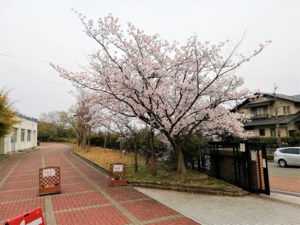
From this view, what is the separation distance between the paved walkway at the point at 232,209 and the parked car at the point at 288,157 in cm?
845

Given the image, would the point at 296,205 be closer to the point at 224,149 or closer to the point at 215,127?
the point at 224,149

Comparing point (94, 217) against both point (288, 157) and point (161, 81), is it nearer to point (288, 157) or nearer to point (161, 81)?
point (161, 81)

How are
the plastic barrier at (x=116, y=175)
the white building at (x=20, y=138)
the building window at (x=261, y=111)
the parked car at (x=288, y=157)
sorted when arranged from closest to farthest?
the plastic barrier at (x=116, y=175) < the parked car at (x=288, y=157) < the white building at (x=20, y=138) < the building window at (x=261, y=111)

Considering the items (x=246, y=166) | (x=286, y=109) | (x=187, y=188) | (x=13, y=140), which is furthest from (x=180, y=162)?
(x=286, y=109)

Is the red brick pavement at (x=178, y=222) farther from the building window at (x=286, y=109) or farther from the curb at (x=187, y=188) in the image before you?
the building window at (x=286, y=109)

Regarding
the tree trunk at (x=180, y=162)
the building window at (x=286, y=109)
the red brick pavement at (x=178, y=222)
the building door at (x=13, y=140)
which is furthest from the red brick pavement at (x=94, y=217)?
the building window at (x=286, y=109)

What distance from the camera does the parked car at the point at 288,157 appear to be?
40.6 feet

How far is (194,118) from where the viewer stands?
8.09 meters

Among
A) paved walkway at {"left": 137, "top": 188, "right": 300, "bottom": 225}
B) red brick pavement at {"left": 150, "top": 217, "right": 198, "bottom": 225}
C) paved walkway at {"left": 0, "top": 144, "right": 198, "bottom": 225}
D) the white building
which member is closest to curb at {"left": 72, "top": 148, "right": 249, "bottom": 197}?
paved walkway at {"left": 137, "top": 188, "right": 300, "bottom": 225}

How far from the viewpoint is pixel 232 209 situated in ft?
17.0

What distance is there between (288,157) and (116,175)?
38.1 feet

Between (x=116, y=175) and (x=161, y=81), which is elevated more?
(x=161, y=81)

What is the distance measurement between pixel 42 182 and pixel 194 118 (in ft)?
20.7

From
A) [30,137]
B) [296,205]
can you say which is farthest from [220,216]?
[30,137]
